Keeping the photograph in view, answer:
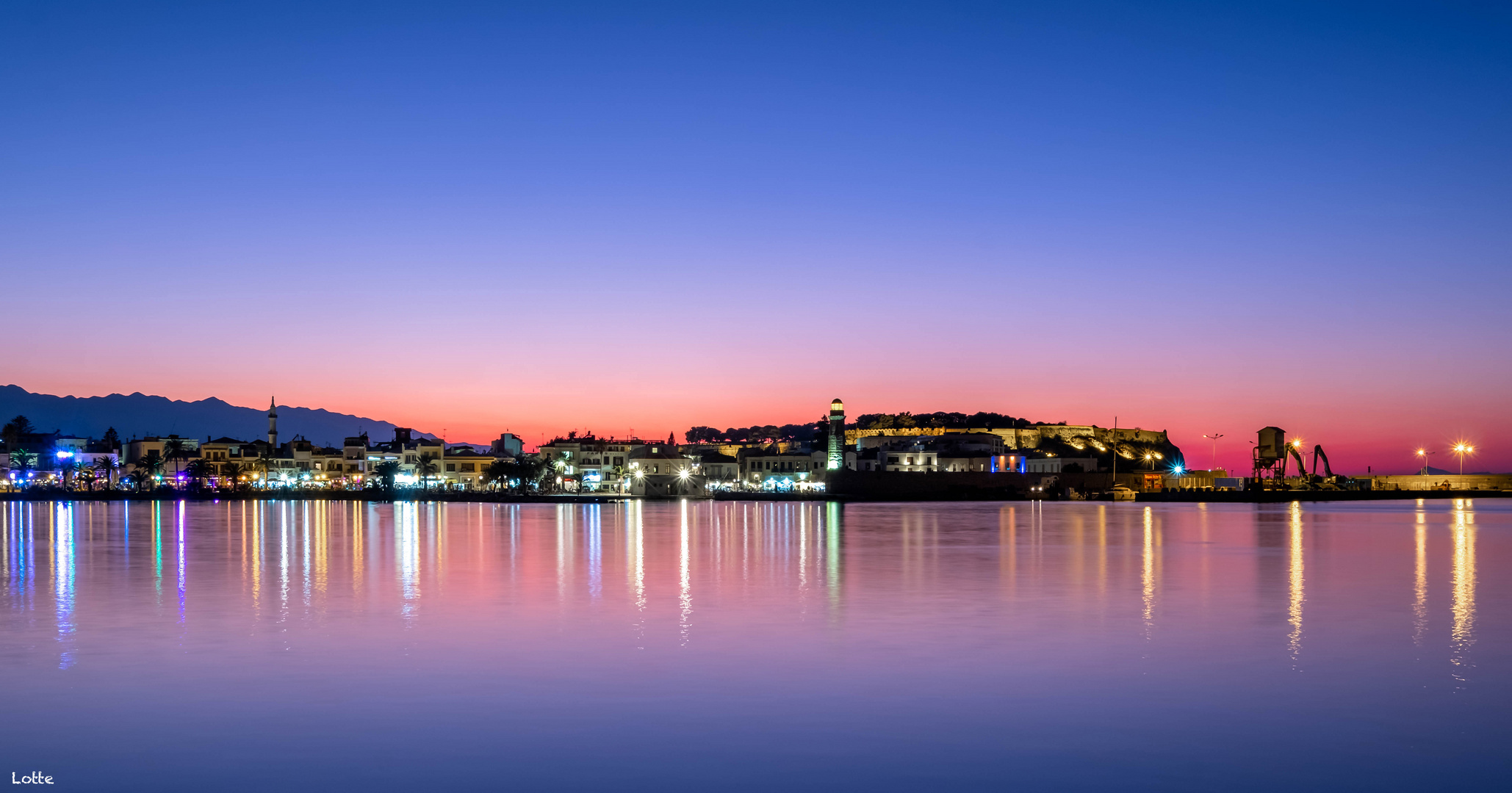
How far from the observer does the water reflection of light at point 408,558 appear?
880 inches

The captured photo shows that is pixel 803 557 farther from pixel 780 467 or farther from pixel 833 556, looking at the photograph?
pixel 780 467

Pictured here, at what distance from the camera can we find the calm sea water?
982cm

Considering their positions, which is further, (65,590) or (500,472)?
(500,472)

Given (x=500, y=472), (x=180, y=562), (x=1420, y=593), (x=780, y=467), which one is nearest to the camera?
(x=1420, y=593)

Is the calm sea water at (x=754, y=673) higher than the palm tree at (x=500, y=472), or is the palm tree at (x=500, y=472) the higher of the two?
the calm sea water at (x=754, y=673)

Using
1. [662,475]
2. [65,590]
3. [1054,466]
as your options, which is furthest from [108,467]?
[65,590]

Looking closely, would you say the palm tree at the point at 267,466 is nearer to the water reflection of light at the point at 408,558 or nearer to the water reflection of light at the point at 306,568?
the water reflection of light at the point at 408,558

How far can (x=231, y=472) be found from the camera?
11981 centimetres

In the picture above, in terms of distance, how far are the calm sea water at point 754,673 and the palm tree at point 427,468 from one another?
86.2 metres

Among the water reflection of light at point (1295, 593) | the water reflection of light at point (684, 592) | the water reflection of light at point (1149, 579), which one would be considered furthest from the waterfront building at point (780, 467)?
the water reflection of light at point (684, 592)

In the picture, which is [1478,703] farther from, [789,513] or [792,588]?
[789,513]

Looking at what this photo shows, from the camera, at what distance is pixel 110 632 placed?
17641mm

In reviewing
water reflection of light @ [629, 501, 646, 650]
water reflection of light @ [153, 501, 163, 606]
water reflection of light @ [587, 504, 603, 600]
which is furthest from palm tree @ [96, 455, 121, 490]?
water reflection of light @ [629, 501, 646, 650]

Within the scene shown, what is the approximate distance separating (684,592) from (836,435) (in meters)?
98.0
